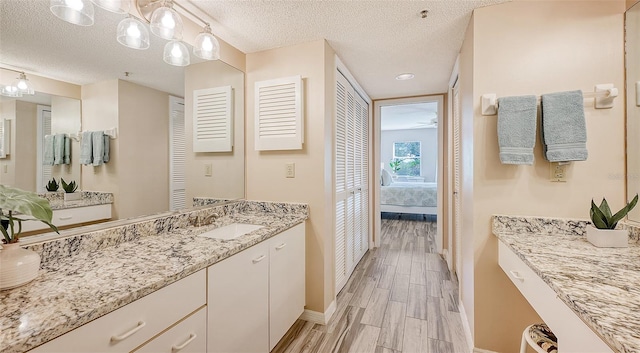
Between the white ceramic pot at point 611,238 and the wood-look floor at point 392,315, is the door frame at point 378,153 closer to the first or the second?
the wood-look floor at point 392,315

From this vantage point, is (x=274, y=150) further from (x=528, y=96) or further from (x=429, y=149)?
(x=429, y=149)

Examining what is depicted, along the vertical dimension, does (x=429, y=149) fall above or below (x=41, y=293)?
above

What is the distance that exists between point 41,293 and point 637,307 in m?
1.73

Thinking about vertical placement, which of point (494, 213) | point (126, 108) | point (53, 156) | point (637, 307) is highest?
point (126, 108)

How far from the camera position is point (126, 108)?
4.67 ft

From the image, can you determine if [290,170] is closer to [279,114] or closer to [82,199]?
[279,114]

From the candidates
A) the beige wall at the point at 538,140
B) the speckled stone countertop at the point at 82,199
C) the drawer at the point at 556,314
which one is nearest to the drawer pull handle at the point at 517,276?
the drawer at the point at 556,314

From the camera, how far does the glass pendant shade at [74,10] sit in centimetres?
107

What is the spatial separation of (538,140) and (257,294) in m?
1.83

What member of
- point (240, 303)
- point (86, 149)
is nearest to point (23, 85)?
point (86, 149)

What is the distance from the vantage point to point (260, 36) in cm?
189

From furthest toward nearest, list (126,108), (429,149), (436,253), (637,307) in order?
(429,149)
(436,253)
(126,108)
(637,307)

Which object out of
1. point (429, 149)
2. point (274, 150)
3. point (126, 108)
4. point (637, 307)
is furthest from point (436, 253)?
point (429, 149)

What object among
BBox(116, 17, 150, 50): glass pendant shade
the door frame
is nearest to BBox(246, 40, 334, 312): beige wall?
BBox(116, 17, 150, 50): glass pendant shade
